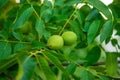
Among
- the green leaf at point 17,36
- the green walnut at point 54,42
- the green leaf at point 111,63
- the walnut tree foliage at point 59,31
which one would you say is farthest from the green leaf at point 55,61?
the green leaf at point 111,63

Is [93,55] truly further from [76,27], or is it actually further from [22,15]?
[22,15]

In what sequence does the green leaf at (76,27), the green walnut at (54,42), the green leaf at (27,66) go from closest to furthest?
the green leaf at (27,66), the green walnut at (54,42), the green leaf at (76,27)

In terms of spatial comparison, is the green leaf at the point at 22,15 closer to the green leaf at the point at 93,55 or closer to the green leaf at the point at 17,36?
the green leaf at the point at 17,36

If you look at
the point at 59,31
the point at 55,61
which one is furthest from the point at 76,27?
the point at 55,61

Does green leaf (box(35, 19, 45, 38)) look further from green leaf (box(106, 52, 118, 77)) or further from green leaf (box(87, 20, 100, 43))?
green leaf (box(106, 52, 118, 77))

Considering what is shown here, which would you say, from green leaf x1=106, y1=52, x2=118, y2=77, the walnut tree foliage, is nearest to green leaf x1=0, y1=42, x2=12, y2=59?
the walnut tree foliage

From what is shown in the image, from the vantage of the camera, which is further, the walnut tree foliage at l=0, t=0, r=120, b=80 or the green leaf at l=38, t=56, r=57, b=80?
the walnut tree foliage at l=0, t=0, r=120, b=80

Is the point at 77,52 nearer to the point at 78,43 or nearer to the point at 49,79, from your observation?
the point at 78,43
